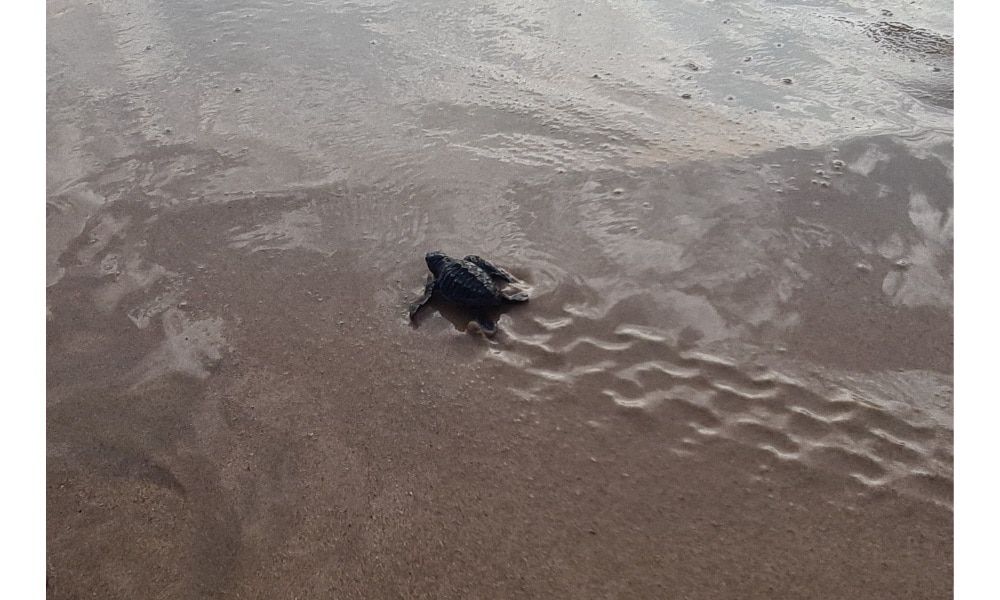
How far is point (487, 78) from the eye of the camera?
17.4ft

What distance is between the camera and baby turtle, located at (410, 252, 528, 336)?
3.21m

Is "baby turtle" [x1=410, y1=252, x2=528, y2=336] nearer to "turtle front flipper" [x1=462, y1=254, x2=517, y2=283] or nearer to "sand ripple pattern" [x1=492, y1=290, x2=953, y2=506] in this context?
"turtle front flipper" [x1=462, y1=254, x2=517, y2=283]

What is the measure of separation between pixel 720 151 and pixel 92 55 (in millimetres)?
5771

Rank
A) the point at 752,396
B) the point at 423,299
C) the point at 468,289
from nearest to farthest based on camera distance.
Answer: the point at 752,396
the point at 468,289
the point at 423,299

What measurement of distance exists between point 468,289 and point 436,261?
12.8 inches

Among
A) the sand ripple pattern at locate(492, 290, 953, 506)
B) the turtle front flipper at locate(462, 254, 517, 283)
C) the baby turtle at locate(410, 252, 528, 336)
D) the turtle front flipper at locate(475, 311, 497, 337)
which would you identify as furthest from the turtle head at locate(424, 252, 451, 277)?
the sand ripple pattern at locate(492, 290, 953, 506)

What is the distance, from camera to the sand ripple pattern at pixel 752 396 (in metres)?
2.58

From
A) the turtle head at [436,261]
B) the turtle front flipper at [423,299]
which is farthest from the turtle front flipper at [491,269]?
the turtle front flipper at [423,299]

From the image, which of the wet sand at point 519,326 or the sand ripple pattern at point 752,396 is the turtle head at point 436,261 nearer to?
the wet sand at point 519,326

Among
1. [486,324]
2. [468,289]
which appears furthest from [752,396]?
[468,289]

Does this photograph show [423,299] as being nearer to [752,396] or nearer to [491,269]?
[491,269]

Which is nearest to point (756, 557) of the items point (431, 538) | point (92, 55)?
point (431, 538)

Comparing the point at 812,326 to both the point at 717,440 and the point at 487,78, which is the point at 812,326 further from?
the point at 487,78

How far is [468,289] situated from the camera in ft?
10.5
